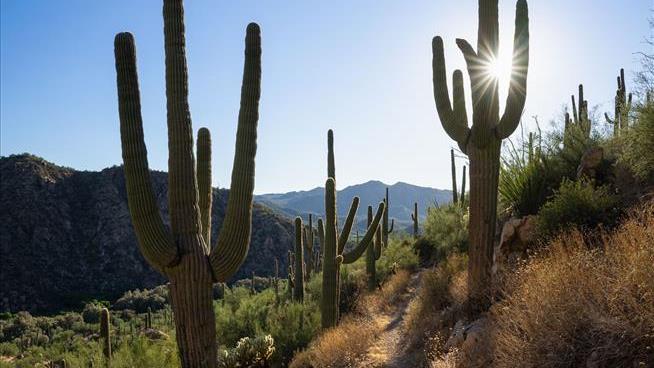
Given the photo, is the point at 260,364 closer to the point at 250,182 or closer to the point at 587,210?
the point at 250,182

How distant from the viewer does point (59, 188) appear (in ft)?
173

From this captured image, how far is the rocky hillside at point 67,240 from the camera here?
4350 cm

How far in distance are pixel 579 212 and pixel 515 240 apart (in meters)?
1.16

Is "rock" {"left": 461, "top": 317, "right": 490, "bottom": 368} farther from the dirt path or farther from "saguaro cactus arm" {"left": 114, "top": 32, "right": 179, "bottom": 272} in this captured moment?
"saguaro cactus arm" {"left": 114, "top": 32, "right": 179, "bottom": 272}

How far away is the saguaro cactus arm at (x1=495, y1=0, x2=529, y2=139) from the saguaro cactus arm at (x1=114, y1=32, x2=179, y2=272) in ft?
17.8

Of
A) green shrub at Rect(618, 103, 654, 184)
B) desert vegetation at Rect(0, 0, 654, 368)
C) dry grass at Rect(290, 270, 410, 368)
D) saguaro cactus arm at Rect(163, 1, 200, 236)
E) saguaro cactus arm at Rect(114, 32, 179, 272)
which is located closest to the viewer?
desert vegetation at Rect(0, 0, 654, 368)

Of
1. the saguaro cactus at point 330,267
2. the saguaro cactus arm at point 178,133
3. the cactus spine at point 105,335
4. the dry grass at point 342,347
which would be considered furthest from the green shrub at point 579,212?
the cactus spine at point 105,335

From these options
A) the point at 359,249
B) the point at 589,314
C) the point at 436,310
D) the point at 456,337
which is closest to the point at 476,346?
the point at 456,337

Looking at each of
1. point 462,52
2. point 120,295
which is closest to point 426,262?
point 462,52

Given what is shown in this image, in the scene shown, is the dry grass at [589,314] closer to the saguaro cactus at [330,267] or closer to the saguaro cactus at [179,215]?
the saguaro cactus at [179,215]

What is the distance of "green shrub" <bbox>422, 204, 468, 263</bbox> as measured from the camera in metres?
15.0

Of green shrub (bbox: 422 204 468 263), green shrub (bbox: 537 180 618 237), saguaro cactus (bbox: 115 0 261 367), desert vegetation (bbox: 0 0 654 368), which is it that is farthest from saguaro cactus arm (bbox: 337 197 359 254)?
saguaro cactus (bbox: 115 0 261 367)

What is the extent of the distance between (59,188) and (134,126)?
174 feet

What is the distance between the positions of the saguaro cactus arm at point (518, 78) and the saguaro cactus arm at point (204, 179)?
15.3ft
